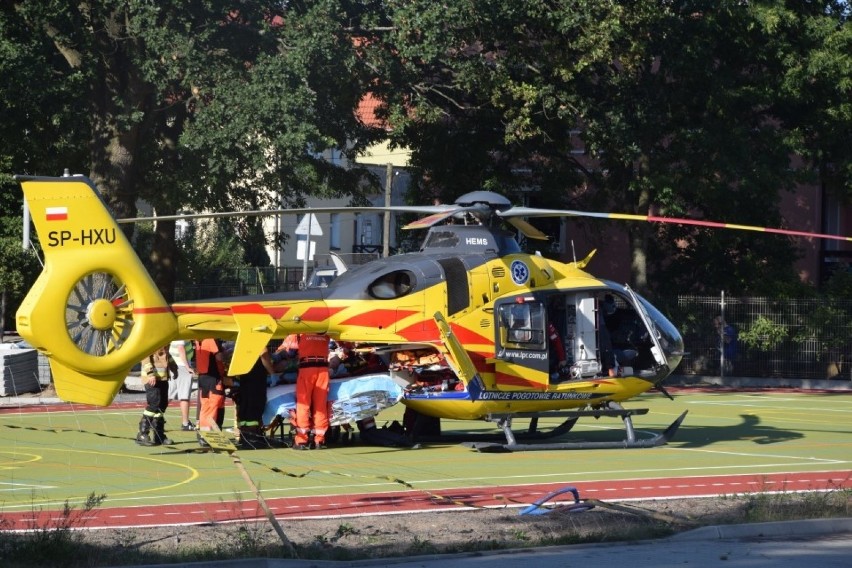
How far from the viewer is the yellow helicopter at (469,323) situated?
1631 cm

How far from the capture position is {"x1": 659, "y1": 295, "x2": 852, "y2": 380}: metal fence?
37000 mm

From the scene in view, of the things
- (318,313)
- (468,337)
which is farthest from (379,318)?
(468,337)

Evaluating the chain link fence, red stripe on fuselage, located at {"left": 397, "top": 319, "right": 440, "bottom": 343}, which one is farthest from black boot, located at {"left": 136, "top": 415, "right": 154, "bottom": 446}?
the chain link fence

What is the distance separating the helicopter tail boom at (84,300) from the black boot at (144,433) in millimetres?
4113

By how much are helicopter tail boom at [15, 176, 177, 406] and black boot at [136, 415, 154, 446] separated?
162 inches

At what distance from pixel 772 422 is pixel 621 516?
13.7 m

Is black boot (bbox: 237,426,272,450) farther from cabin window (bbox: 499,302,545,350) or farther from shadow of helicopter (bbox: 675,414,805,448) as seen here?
shadow of helicopter (bbox: 675,414,805,448)

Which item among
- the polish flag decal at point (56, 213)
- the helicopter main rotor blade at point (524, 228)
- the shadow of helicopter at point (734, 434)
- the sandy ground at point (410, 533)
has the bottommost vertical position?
the shadow of helicopter at point (734, 434)

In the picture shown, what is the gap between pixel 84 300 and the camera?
14.7 metres

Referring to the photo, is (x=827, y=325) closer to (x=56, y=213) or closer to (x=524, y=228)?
(x=524, y=228)

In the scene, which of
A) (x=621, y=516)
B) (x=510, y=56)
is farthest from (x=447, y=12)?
(x=621, y=516)

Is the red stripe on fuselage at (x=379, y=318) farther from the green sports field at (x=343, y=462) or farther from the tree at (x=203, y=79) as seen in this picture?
the tree at (x=203, y=79)

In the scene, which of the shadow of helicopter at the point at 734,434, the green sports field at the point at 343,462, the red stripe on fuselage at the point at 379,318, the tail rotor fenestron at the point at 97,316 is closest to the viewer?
the tail rotor fenestron at the point at 97,316

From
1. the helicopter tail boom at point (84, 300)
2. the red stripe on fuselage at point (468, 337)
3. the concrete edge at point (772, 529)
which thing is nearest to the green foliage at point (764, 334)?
the red stripe on fuselage at point (468, 337)
